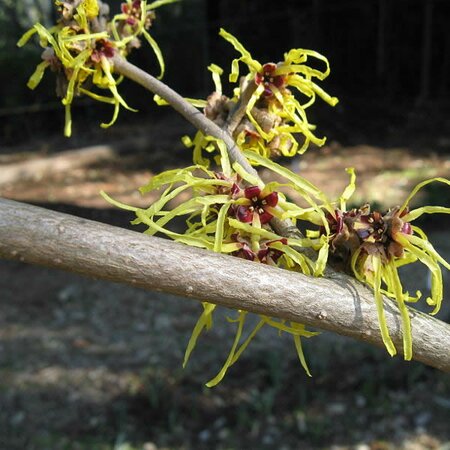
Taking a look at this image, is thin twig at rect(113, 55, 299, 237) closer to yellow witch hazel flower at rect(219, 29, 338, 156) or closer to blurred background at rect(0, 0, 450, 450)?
yellow witch hazel flower at rect(219, 29, 338, 156)

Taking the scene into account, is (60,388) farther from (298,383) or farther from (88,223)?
(88,223)

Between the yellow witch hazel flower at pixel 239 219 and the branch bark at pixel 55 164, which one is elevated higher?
the yellow witch hazel flower at pixel 239 219

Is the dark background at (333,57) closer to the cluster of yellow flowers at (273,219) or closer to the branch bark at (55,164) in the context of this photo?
the branch bark at (55,164)

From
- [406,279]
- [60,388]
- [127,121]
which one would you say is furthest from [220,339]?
[127,121]

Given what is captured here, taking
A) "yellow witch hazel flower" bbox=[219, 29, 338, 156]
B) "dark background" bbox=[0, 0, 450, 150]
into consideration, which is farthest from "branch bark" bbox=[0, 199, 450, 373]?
"dark background" bbox=[0, 0, 450, 150]

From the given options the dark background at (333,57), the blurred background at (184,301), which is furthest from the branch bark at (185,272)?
the dark background at (333,57)

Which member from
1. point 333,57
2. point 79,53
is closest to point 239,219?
point 79,53
